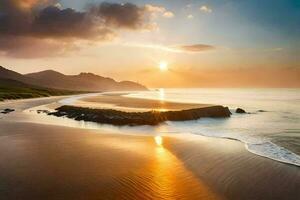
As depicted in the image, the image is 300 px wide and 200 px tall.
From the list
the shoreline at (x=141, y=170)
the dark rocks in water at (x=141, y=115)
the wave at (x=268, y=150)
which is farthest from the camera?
the dark rocks in water at (x=141, y=115)

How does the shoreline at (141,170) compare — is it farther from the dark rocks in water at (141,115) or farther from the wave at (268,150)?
the dark rocks in water at (141,115)

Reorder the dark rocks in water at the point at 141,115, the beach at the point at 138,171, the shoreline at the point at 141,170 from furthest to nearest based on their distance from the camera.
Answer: the dark rocks in water at the point at 141,115 → the shoreline at the point at 141,170 → the beach at the point at 138,171

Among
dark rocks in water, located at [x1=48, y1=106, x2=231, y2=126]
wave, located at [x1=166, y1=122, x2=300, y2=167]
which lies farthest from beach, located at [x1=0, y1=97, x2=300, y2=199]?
dark rocks in water, located at [x1=48, y1=106, x2=231, y2=126]

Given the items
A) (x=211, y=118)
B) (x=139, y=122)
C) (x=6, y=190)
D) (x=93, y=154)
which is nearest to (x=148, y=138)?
(x=93, y=154)

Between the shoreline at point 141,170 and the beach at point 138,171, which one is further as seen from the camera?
the shoreline at point 141,170

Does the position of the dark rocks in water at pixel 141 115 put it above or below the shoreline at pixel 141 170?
above

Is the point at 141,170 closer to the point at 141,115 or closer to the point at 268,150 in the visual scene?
the point at 268,150

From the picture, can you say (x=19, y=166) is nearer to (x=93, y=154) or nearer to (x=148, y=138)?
(x=93, y=154)

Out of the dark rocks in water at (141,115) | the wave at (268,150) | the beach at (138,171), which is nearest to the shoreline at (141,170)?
the beach at (138,171)
